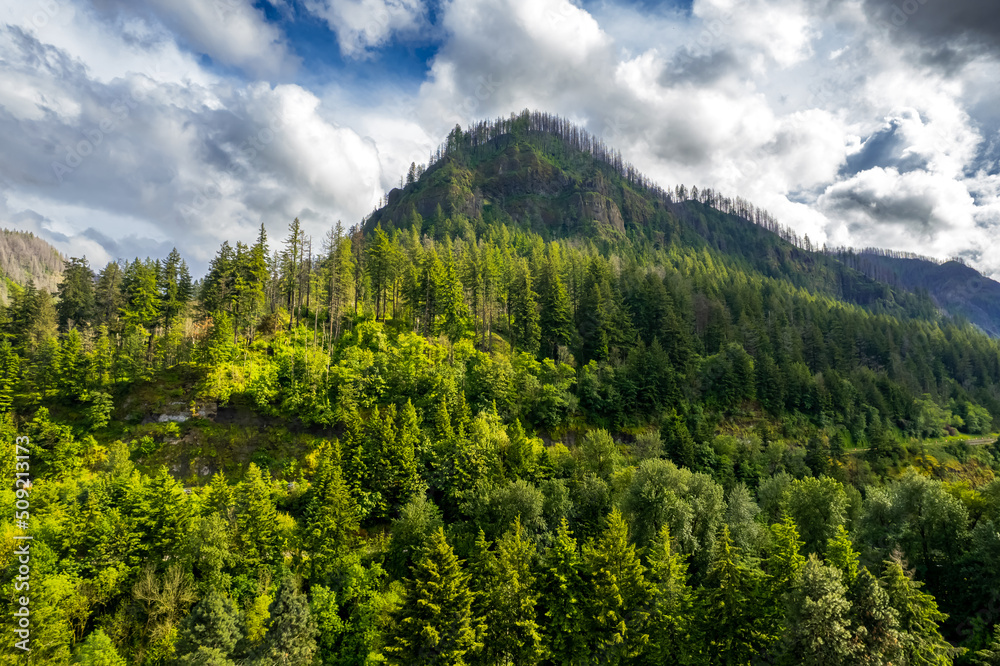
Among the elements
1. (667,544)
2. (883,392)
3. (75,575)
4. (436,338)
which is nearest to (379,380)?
(436,338)

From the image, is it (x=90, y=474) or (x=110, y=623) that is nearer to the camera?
(x=110, y=623)

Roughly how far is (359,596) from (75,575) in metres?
24.5

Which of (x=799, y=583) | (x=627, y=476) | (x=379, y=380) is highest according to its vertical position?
(x=379, y=380)

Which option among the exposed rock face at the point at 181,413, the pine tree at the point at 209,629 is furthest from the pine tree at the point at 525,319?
the pine tree at the point at 209,629

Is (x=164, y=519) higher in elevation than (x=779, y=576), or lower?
higher

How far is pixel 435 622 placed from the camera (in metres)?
34.4

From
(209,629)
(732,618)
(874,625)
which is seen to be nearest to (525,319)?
(732,618)

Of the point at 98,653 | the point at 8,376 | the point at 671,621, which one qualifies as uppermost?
the point at 8,376

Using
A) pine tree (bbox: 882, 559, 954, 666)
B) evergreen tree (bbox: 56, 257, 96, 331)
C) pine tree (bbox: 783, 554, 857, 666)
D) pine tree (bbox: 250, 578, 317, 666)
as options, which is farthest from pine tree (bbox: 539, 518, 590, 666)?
evergreen tree (bbox: 56, 257, 96, 331)

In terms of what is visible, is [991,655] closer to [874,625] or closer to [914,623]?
[914,623]

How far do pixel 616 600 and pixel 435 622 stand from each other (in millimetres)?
14727

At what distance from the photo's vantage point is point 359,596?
4362cm

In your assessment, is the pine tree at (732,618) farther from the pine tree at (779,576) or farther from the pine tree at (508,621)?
the pine tree at (508,621)

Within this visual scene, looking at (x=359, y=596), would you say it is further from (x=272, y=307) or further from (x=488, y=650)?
(x=272, y=307)
